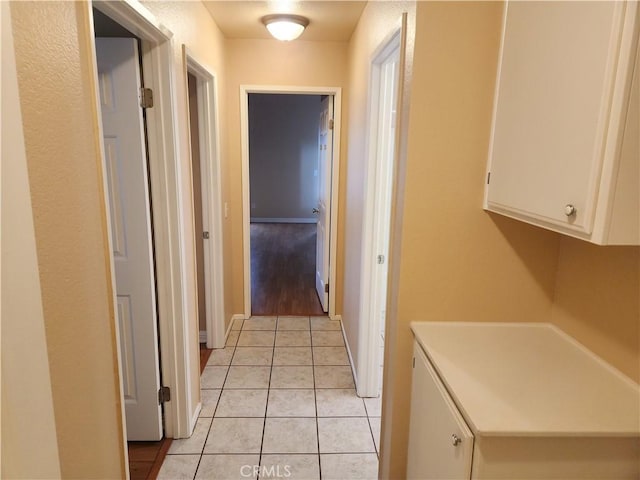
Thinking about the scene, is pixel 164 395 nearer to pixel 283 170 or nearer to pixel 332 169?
pixel 332 169

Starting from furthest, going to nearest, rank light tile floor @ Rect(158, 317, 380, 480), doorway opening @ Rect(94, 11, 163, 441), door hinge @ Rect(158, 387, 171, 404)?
door hinge @ Rect(158, 387, 171, 404)
light tile floor @ Rect(158, 317, 380, 480)
doorway opening @ Rect(94, 11, 163, 441)

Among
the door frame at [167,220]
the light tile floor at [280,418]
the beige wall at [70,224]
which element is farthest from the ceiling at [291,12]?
the light tile floor at [280,418]

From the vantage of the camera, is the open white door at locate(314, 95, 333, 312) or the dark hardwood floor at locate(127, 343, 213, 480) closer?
the dark hardwood floor at locate(127, 343, 213, 480)

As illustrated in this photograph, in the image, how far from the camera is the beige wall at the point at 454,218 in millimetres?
1445

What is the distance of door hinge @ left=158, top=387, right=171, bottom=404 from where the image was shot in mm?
2183

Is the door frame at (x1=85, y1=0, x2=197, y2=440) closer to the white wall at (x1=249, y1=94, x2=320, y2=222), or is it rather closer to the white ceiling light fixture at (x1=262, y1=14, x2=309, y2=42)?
the white ceiling light fixture at (x1=262, y1=14, x2=309, y2=42)

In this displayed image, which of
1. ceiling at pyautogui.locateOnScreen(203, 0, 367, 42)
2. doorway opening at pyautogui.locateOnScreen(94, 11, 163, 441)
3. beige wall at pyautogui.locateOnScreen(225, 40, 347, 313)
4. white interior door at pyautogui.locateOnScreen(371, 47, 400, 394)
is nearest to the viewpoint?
doorway opening at pyautogui.locateOnScreen(94, 11, 163, 441)

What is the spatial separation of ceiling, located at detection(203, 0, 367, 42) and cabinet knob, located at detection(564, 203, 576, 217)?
2042 mm

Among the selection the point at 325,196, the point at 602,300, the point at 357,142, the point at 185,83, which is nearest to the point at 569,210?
the point at 602,300

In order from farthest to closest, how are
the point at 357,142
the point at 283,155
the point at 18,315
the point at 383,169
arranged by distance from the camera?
the point at 283,155
the point at 357,142
the point at 383,169
the point at 18,315

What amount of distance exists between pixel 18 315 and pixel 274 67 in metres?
3.04

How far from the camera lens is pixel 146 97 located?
73.6 inches

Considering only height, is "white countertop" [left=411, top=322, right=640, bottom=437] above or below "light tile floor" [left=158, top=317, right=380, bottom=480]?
above

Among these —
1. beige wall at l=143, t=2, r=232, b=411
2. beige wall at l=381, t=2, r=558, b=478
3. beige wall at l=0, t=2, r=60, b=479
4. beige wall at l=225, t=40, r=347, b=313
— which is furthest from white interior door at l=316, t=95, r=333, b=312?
beige wall at l=0, t=2, r=60, b=479
